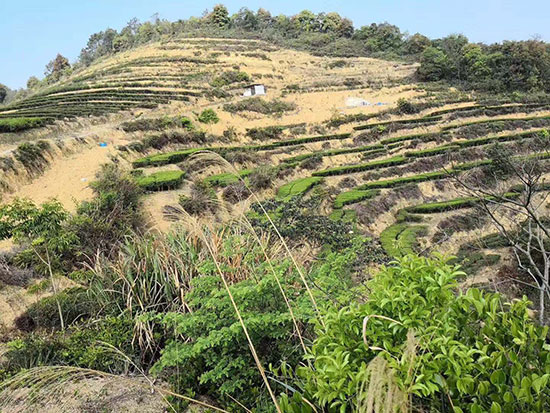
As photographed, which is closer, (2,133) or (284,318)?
(284,318)

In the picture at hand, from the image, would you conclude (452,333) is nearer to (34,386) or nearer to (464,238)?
(34,386)

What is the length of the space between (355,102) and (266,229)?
31373 millimetres

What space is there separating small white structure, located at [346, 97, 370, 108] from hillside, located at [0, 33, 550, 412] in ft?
1.05

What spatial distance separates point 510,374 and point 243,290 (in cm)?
191

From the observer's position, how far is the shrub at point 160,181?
17172 mm

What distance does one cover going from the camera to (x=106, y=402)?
3768mm

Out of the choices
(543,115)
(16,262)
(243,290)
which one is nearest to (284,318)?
(243,290)

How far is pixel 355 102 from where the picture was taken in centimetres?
3647

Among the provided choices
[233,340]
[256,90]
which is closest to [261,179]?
[233,340]

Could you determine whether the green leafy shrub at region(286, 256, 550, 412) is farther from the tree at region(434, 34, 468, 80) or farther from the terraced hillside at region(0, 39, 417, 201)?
the tree at region(434, 34, 468, 80)

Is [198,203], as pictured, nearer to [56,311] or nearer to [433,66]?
[56,311]

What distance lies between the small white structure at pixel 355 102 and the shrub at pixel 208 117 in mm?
12861

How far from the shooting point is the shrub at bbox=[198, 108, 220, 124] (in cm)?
2866

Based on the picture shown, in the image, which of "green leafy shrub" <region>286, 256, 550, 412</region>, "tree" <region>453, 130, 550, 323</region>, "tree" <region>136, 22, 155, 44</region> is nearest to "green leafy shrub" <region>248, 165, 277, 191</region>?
"tree" <region>453, 130, 550, 323</region>
